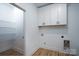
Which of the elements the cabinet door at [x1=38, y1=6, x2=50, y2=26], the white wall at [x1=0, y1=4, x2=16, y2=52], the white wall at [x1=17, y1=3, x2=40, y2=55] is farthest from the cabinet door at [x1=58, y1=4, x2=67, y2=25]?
the white wall at [x1=0, y1=4, x2=16, y2=52]

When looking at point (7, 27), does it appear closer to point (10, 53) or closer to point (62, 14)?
point (10, 53)

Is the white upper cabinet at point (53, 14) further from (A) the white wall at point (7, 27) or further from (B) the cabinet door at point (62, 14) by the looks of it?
(A) the white wall at point (7, 27)

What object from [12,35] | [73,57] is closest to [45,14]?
[12,35]

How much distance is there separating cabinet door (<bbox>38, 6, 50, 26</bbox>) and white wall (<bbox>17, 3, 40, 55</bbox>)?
0.07 metres

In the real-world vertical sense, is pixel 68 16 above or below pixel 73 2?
below

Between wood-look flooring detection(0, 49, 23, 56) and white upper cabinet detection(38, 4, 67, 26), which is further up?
white upper cabinet detection(38, 4, 67, 26)

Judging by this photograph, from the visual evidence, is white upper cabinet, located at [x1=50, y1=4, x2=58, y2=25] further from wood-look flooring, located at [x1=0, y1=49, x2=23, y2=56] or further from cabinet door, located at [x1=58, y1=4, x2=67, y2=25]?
wood-look flooring, located at [x1=0, y1=49, x2=23, y2=56]

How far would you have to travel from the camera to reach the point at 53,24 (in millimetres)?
1083

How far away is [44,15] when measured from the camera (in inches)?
43.3

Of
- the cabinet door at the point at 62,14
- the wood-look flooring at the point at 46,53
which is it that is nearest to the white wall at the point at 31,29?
the wood-look flooring at the point at 46,53

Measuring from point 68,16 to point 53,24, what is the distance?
21cm

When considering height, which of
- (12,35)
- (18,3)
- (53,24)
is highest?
(18,3)

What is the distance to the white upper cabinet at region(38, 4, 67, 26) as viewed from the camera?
105 cm

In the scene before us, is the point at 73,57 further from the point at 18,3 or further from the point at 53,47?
the point at 18,3
